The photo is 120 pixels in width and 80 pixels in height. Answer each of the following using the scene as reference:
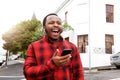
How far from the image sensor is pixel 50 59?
2.79 metres

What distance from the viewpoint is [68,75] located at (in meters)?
3.03

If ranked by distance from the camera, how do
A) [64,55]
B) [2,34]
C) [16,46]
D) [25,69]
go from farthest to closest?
[2,34] < [16,46] < [25,69] < [64,55]

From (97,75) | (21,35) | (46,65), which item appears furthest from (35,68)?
(21,35)

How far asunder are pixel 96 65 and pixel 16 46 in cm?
2187

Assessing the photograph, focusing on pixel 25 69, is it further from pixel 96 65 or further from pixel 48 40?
pixel 96 65

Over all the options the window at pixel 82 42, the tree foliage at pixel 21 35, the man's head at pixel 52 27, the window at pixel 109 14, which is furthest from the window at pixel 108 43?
the man's head at pixel 52 27

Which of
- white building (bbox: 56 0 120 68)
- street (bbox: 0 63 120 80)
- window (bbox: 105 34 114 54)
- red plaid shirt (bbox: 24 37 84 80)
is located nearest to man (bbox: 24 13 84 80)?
red plaid shirt (bbox: 24 37 84 80)

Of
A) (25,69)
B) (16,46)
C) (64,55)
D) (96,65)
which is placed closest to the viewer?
(64,55)

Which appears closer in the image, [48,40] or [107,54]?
[48,40]

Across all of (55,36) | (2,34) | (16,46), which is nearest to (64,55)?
(55,36)

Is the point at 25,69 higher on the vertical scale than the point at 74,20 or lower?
lower

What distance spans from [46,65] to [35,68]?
13 cm

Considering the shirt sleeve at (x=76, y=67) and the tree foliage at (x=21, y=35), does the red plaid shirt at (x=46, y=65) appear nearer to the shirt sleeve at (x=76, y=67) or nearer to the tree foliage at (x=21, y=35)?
the shirt sleeve at (x=76, y=67)

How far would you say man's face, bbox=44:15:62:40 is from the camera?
2.98m
